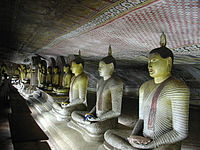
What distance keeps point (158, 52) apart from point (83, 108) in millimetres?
2841

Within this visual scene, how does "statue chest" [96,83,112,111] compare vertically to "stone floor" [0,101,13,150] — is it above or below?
above

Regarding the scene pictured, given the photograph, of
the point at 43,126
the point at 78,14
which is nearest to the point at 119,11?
the point at 78,14

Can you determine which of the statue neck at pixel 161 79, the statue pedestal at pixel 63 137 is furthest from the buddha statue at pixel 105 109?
the statue neck at pixel 161 79

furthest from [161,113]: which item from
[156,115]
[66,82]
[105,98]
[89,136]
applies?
[66,82]

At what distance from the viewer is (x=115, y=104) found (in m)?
3.54

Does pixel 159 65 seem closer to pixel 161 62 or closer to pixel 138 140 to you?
pixel 161 62

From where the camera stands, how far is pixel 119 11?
2.46m

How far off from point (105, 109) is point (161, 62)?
1.61m

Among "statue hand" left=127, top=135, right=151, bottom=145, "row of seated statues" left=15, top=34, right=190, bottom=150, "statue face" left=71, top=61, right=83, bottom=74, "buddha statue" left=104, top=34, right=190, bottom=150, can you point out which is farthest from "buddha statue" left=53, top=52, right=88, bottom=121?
"statue hand" left=127, top=135, right=151, bottom=145

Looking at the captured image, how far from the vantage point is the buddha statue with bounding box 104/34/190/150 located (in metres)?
2.35

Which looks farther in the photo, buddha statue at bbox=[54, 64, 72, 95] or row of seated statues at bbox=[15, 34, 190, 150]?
buddha statue at bbox=[54, 64, 72, 95]

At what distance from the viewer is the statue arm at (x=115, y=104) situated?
3531mm

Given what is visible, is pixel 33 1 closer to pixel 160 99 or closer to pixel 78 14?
pixel 78 14

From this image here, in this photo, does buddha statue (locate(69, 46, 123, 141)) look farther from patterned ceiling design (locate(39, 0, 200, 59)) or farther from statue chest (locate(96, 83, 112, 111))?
patterned ceiling design (locate(39, 0, 200, 59))
